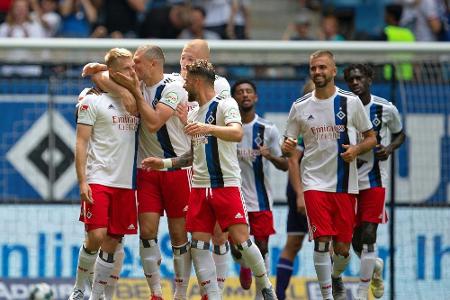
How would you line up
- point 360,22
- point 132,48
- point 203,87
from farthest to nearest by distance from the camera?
point 360,22 < point 132,48 < point 203,87

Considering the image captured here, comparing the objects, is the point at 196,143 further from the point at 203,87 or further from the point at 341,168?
the point at 341,168

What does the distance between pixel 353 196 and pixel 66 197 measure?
3.99m

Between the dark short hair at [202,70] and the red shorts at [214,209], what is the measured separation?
99 cm

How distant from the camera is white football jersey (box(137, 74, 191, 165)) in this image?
1264 cm

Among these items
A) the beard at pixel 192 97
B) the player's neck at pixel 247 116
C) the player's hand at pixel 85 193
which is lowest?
the player's hand at pixel 85 193

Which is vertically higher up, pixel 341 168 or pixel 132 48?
pixel 132 48

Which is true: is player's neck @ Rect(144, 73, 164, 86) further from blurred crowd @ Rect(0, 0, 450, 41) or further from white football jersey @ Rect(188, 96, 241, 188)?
blurred crowd @ Rect(0, 0, 450, 41)

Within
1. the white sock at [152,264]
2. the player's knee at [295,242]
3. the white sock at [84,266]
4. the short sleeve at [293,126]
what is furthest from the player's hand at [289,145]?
the player's knee at [295,242]

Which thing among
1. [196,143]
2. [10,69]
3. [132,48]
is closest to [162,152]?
[196,143]

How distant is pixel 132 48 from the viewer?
1539cm

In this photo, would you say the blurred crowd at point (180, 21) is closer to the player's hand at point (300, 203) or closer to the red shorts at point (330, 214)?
the player's hand at point (300, 203)

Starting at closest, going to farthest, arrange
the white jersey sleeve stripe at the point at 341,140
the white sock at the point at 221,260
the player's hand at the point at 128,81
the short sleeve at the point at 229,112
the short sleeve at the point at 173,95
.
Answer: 1. the short sleeve at the point at 229,112
2. the player's hand at the point at 128,81
3. the short sleeve at the point at 173,95
4. the white jersey sleeve stripe at the point at 341,140
5. the white sock at the point at 221,260

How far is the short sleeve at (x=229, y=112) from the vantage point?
1200cm

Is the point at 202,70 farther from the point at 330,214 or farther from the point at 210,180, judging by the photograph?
the point at 330,214
